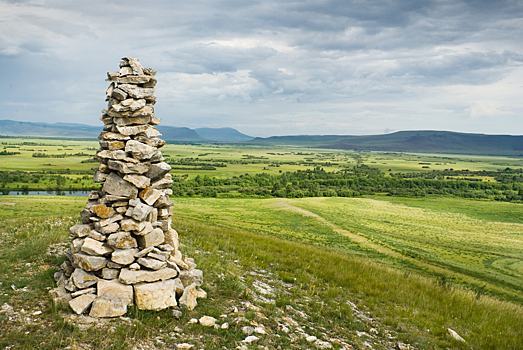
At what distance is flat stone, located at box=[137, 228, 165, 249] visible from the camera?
34.0 ft

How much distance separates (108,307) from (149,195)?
3.58 m

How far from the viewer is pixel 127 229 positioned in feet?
33.4

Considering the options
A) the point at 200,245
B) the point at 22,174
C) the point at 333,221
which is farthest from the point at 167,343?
the point at 22,174

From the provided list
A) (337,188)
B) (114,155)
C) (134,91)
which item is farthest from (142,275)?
(337,188)

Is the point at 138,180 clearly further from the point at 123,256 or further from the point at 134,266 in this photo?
the point at 134,266

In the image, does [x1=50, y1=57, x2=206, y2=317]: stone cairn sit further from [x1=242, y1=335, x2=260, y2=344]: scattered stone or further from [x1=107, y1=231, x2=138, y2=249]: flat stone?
[x1=242, y1=335, x2=260, y2=344]: scattered stone

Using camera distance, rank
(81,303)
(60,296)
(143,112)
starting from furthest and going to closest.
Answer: (143,112), (60,296), (81,303)

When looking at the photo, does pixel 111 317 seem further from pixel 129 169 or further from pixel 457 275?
pixel 457 275

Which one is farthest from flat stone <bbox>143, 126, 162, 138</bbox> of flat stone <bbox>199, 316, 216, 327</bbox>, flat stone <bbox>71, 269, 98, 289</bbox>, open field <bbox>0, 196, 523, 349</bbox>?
flat stone <bbox>199, 316, 216, 327</bbox>

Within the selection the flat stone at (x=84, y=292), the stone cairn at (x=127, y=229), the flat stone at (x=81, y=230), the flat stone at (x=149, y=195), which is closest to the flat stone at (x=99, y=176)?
the stone cairn at (x=127, y=229)

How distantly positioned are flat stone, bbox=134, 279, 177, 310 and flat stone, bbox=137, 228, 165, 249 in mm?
1266

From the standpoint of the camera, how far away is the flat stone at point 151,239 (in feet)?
34.0

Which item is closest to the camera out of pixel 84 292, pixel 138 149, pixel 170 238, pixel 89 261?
pixel 84 292

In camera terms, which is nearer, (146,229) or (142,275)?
(142,275)
